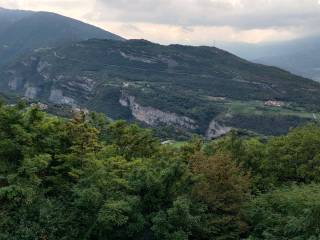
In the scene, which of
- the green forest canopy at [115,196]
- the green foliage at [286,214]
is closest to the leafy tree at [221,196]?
the green forest canopy at [115,196]

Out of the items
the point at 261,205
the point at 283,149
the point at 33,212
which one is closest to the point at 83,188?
the point at 33,212

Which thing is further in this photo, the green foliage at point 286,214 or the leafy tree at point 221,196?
the leafy tree at point 221,196

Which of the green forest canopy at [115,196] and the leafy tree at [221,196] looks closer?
the green forest canopy at [115,196]

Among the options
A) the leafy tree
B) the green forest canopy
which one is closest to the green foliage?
the green forest canopy

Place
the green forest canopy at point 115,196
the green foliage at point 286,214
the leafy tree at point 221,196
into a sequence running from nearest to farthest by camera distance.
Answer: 1. the green foliage at point 286,214
2. the green forest canopy at point 115,196
3. the leafy tree at point 221,196

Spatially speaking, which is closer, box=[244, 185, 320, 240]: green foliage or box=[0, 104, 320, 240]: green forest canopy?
box=[244, 185, 320, 240]: green foliage

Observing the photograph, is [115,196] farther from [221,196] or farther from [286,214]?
[286,214]

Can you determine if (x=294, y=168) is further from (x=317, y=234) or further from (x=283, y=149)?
(x=317, y=234)

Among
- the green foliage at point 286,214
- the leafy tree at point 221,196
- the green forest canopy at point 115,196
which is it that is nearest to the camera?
the green foliage at point 286,214

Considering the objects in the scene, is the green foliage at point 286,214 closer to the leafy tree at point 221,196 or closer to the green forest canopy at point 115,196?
the green forest canopy at point 115,196

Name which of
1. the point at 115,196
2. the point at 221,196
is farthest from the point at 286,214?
the point at 115,196

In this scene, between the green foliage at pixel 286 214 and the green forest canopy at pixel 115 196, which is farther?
the green forest canopy at pixel 115 196

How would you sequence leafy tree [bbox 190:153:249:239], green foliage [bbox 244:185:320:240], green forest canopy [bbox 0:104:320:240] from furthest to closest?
leafy tree [bbox 190:153:249:239] → green forest canopy [bbox 0:104:320:240] → green foliage [bbox 244:185:320:240]

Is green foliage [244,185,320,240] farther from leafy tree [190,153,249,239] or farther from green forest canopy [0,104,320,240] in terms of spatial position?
leafy tree [190,153,249,239]
